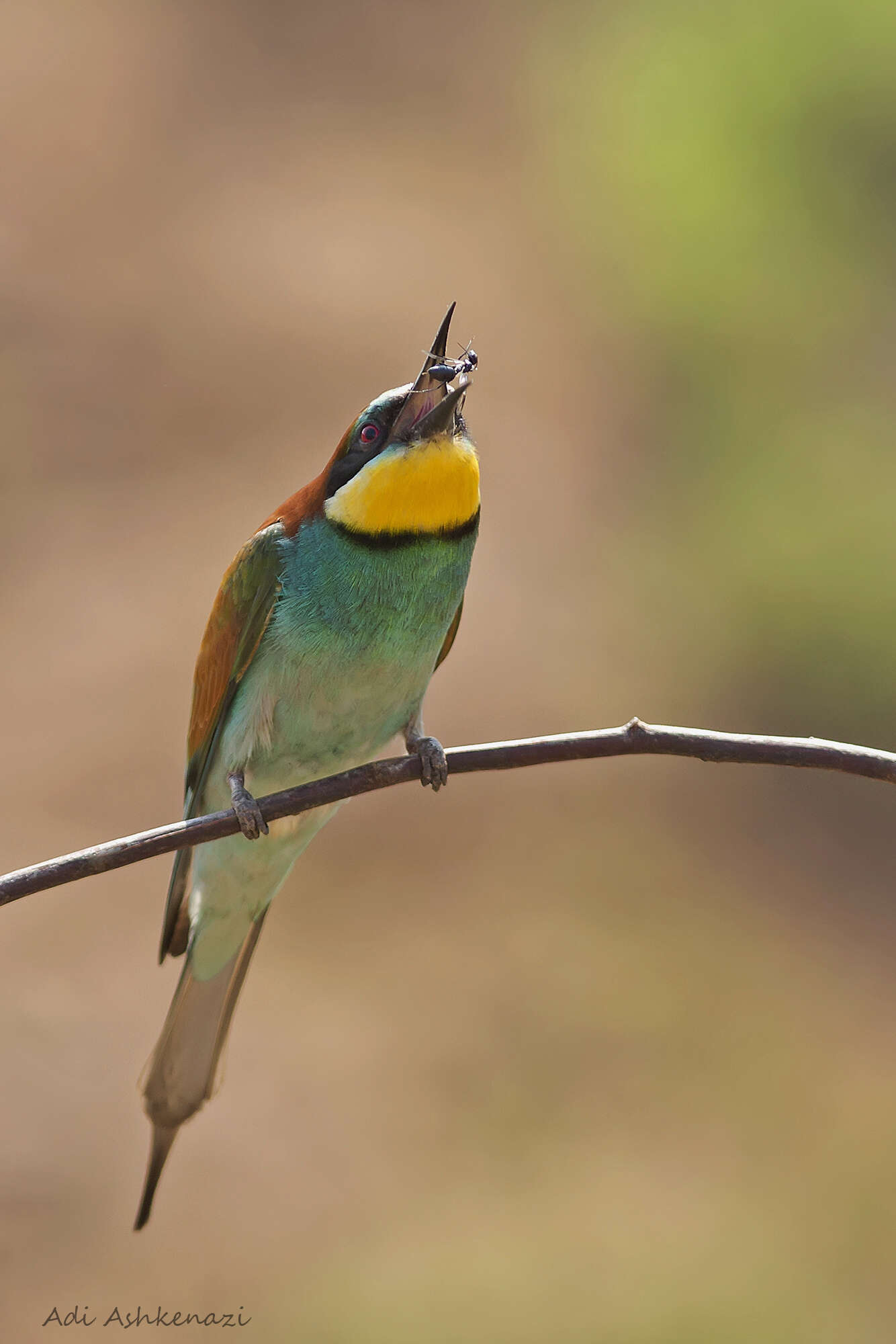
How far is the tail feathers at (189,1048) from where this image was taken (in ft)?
4.94

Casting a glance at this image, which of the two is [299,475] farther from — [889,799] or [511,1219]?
[511,1219]

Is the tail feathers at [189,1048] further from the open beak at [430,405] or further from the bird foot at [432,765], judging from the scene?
the open beak at [430,405]

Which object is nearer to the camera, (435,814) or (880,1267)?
(880,1267)

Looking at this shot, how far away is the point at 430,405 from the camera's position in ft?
4.22

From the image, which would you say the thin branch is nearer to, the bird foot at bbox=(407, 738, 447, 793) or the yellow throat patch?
the bird foot at bbox=(407, 738, 447, 793)

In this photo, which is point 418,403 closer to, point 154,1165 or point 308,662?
point 308,662

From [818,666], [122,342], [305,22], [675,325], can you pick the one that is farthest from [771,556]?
[305,22]

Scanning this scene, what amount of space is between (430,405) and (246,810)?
0.43m

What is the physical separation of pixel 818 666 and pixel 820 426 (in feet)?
2.75

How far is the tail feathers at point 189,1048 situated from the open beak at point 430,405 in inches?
25.5

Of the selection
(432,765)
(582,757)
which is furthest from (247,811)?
(582,757)

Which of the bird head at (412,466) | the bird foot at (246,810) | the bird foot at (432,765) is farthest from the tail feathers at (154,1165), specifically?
the bird head at (412,466)

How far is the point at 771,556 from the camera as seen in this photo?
12.0ft

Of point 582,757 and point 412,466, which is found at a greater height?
point 412,466
